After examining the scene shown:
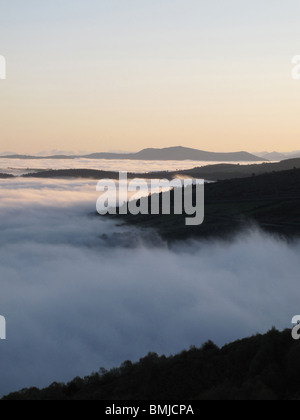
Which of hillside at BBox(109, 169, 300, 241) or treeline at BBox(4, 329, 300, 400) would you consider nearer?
treeline at BBox(4, 329, 300, 400)

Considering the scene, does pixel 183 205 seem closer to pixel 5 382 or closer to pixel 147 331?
pixel 147 331

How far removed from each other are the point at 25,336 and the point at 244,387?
101210 mm

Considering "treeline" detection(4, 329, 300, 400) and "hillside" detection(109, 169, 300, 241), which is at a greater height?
"hillside" detection(109, 169, 300, 241)

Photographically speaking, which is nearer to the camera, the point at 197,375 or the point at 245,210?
the point at 197,375

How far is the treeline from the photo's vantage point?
1372 inches

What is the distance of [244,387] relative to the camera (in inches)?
1200

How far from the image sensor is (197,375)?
38.1 m

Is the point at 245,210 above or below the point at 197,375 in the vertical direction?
above

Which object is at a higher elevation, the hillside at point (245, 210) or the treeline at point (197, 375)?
the hillside at point (245, 210)

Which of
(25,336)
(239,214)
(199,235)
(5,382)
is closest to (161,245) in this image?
(199,235)

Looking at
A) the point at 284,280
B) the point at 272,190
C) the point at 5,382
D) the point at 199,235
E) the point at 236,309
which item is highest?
the point at 272,190

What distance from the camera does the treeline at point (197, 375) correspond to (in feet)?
114

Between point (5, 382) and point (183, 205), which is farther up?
point (183, 205)

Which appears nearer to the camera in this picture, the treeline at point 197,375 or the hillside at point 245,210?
the treeline at point 197,375
